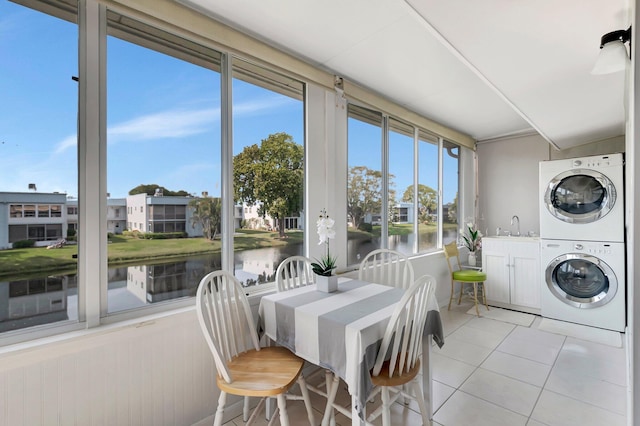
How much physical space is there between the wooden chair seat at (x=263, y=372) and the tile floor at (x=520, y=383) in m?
0.49

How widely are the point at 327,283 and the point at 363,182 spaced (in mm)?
1413

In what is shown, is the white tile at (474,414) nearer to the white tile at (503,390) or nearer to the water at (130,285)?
the white tile at (503,390)

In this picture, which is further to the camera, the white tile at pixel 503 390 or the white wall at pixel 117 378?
the white tile at pixel 503 390

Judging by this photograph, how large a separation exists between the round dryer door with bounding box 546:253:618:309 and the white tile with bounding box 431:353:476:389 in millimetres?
1584

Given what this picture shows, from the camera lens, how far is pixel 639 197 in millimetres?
853

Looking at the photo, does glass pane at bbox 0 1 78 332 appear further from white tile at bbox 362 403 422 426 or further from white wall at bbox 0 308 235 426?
white tile at bbox 362 403 422 426

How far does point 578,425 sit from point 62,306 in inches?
118

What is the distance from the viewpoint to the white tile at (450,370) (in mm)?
2283

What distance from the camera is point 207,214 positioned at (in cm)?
202

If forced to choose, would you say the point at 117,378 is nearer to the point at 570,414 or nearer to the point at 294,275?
the point at 294,275

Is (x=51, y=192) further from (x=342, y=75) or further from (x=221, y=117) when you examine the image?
(x=342, y=75)

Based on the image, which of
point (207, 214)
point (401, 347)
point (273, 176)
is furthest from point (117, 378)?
point (273, 176)

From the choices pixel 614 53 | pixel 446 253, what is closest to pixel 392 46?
pixel 614 53

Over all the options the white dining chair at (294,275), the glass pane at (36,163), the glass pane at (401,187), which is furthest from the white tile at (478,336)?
the glass pane at (36,163)
